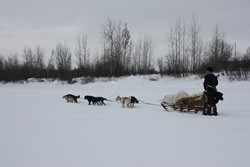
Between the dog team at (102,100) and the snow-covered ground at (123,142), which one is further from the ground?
the dog team at (102,100)

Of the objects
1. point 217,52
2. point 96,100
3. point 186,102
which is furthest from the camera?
point 217,52

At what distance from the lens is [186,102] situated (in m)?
9.23

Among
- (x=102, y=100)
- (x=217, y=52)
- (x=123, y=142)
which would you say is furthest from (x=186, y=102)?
(x=217, y=52)

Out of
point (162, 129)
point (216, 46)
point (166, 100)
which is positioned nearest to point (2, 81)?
point (216, 46)

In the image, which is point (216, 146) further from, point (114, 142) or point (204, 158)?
point (114, 142)

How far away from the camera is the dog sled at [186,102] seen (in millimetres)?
8961

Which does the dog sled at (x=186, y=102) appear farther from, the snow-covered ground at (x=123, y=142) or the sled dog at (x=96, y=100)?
the sled dog at (x=96, y=100)

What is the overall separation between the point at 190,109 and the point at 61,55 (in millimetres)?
34325

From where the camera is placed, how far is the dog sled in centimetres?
896

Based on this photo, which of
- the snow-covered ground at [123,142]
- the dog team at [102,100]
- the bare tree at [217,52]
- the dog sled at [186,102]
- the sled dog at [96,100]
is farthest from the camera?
the bare tree at [217,52]

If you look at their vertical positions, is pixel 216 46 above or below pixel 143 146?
above

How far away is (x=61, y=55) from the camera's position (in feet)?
133

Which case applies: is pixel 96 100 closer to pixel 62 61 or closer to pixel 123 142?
pixel 123 142

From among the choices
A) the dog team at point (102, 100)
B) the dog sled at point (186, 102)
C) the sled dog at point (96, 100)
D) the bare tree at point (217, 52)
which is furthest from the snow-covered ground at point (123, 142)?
the bare tree at point (217, 52)
